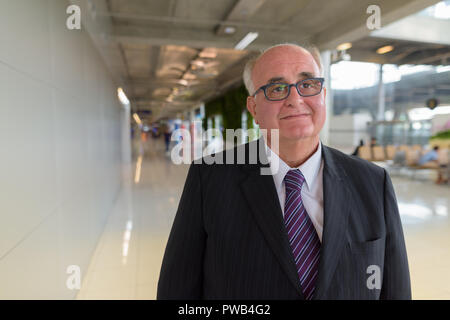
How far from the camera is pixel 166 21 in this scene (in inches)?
238

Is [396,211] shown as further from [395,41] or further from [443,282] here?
[395,41]

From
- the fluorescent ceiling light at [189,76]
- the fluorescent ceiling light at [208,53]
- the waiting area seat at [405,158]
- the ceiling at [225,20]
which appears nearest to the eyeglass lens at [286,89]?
the ceiling at [225,20]

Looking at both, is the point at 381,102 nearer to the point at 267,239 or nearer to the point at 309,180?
the point at 309,180

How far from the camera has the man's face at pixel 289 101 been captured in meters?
0.96

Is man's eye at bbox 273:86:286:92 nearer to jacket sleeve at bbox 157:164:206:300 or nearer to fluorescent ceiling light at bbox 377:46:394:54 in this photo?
jacket sleeve at bbox 157:164:206:300

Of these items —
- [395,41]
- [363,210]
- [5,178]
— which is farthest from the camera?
[395,41]

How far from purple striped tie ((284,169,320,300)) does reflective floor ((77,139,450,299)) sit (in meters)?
0.48

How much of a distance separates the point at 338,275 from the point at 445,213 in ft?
20.3

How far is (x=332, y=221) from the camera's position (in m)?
0.96

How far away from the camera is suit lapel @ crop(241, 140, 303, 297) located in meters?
0.91

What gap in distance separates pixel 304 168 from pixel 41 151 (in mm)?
1774

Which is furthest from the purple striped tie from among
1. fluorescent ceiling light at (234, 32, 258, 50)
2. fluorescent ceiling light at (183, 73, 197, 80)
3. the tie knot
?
fluorescent ceiling light at (183, 73, 197, 80)
